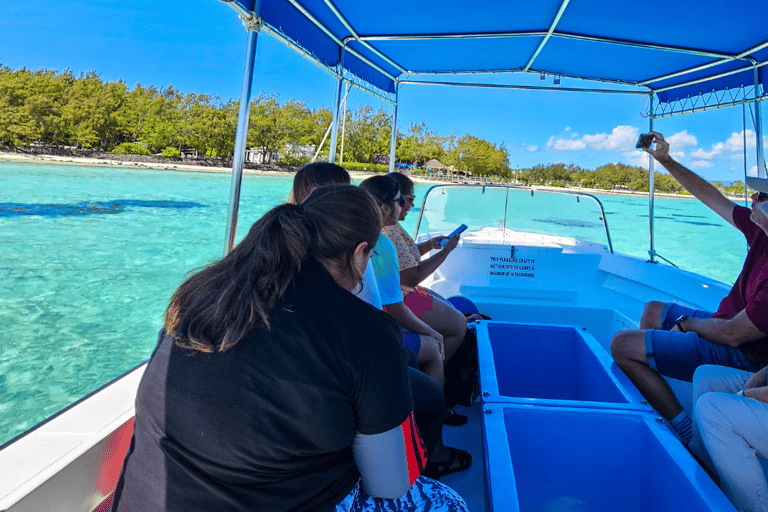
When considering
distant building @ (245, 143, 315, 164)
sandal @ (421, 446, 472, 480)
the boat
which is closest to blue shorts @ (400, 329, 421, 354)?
the boat

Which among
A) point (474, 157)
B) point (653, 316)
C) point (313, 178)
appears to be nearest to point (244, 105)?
point (313, 178)

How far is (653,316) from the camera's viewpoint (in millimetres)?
1895

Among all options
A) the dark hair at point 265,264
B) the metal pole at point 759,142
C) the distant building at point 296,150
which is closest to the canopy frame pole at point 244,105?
the dark hair at point 265,264

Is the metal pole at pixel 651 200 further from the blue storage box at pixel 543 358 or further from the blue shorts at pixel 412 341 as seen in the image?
the blue shorts at pixel 412 341

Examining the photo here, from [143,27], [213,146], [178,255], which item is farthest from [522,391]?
[143,27]

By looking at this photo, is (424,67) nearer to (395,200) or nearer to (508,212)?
(508,212)

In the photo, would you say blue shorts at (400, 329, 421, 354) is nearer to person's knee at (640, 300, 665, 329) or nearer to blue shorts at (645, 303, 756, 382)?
blue shorts at (645, 303, 756, 382)

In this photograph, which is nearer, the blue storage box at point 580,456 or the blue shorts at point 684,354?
the blue storage box at point 580,456

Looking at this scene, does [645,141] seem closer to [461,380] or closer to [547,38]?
[547,38]

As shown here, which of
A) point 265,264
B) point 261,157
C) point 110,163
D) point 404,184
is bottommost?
point 265,264

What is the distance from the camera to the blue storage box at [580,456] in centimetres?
115

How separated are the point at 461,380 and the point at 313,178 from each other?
43.4 inches

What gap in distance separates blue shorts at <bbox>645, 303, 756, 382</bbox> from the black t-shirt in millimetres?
1159

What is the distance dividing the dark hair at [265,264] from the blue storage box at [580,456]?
64 cm
